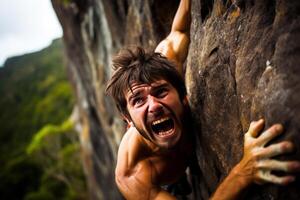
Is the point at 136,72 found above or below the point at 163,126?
above

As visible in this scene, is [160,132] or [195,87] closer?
[160,132]

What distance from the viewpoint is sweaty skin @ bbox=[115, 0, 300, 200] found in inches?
89.2

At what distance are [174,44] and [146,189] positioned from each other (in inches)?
85.5

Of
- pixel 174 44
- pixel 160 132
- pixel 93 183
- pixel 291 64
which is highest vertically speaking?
pixel 291 64

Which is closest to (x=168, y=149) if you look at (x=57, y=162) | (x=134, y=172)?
(x=134, y=172)

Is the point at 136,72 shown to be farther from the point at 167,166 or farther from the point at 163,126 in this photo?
the point at 167,166

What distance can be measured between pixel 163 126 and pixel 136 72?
0.64 m

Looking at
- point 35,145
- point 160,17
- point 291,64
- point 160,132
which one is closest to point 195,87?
point 160,132

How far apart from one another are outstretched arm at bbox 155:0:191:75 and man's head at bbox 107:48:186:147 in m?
0.86

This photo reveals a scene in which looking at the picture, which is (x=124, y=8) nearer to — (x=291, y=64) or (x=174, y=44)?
(x=174, y=44)

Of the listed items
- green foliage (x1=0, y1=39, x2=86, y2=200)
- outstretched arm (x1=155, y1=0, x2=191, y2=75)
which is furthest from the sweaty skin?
green foliage (x1=0, y1=39, x2=86, y2=200)

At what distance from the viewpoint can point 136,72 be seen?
3447mm

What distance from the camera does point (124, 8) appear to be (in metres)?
7.38

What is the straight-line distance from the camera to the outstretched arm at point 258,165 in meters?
2.10
